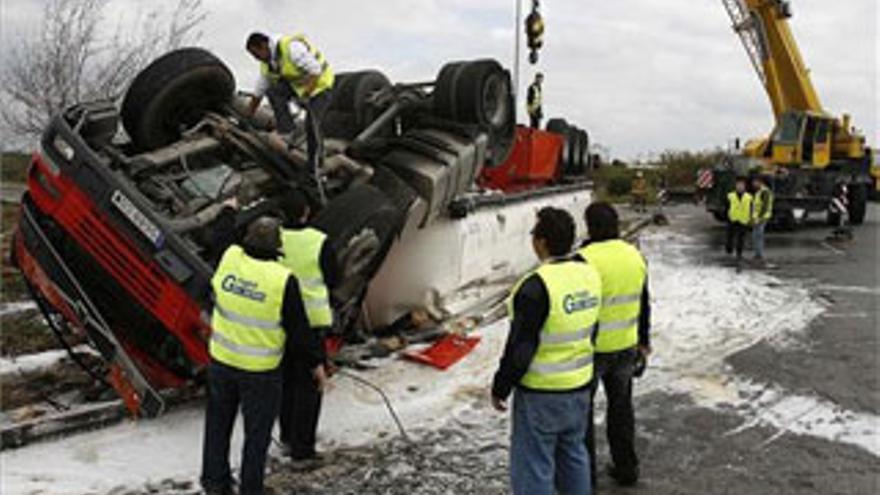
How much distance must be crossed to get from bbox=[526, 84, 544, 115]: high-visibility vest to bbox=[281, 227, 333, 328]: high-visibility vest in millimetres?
7466

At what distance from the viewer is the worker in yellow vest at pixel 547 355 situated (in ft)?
11.0

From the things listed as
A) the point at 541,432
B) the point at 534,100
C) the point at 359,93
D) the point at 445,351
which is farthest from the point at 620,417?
the point at 534,100

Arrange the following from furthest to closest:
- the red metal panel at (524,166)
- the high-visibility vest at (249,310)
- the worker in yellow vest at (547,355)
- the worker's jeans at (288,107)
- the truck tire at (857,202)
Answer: the truck tire at (857,202)
the red metal panel at (524,166)
the worker's jeans at (288,107)
the high-visibility vest at (249,310)
the worker in yellow vest at (547,355)

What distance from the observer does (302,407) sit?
15.3 feet

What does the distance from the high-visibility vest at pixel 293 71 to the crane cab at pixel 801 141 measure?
14.2 m

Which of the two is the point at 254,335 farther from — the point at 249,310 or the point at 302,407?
the point at 302,407

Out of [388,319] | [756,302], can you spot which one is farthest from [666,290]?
[388,319]

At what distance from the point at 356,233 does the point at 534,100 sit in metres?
6.85


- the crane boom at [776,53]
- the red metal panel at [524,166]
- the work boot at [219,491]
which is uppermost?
the crane boom at [776,53]

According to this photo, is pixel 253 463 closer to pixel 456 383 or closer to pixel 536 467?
pixel 536 467

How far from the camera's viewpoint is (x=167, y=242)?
470 centimetres

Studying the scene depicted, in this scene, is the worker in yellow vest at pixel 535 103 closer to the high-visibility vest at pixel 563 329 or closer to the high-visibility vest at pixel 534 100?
the high-visibility vest at pixel 534 100

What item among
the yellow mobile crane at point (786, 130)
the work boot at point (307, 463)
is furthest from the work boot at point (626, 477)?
the yellow mobile crane at point (786, 130)

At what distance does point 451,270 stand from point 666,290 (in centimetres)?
321
